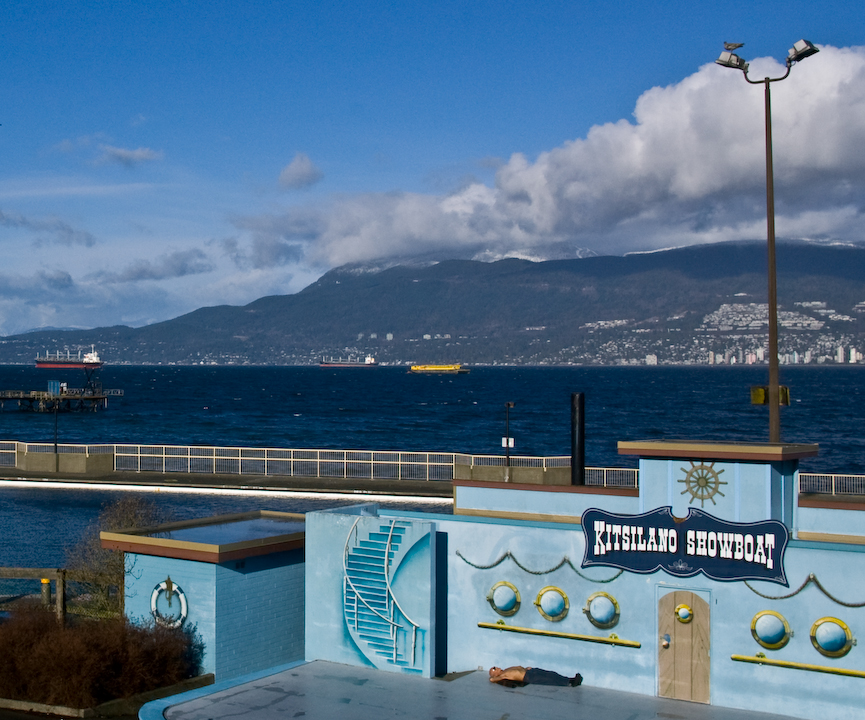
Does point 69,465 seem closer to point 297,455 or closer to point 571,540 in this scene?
point 297,455

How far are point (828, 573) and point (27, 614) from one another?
1305 centimetres

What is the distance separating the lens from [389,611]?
16172mm

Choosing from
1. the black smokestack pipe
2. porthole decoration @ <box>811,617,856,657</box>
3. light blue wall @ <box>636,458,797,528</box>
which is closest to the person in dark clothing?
light blue wall @ <box>636,458,797,528</box>

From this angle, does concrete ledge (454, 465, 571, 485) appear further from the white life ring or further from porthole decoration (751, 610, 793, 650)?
porthole decoration (751, 610, 793, 650)

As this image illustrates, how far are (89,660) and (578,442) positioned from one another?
10.8 m

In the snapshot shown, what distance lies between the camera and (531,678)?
15.2 m

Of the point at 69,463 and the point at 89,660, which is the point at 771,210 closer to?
the point at 89,660

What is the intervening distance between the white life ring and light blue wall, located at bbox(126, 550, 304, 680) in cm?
9

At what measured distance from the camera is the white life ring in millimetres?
17406

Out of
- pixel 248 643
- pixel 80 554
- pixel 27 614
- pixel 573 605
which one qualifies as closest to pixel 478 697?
pixel 573 605

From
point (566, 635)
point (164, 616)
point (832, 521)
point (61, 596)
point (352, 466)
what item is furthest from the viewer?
point (352, 466)

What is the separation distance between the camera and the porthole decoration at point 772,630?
13742mm

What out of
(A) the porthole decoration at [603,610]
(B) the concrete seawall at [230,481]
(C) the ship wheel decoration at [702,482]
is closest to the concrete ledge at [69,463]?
(B) the concrete seawall at [230,481]

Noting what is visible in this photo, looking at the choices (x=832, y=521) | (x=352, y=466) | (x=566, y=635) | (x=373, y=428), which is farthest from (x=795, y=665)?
(x=373, y=428)
